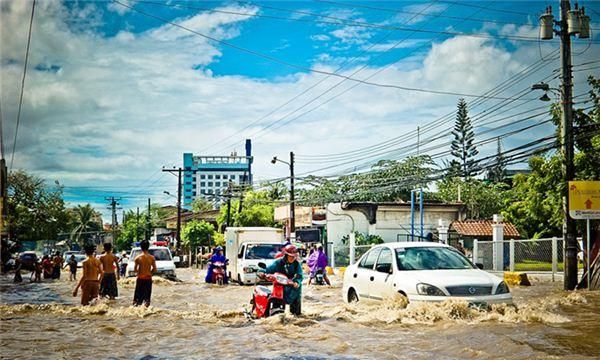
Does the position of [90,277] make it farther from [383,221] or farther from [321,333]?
[383,221]

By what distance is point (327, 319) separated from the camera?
42.3 ft

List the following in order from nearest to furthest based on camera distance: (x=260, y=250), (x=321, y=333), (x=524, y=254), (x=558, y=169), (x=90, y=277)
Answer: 1. (x=321, y=333)
2. (x=90, y=277)
3. (x=558, y=169)
4. (x=260, y=250)
5. (x=524, y=254)

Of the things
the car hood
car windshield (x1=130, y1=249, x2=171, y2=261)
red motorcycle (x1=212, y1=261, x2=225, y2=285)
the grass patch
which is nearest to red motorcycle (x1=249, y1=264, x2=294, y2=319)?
the car hood

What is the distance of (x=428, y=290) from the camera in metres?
11.9

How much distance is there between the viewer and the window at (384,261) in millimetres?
Result: 13180

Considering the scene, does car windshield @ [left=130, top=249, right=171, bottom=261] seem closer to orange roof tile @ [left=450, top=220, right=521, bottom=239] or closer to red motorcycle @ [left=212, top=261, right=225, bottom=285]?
red motorcycle @ [left=212, top=261, right=225, bottom=285]

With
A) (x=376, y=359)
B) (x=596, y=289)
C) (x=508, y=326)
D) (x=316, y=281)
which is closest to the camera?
(x=376, y=359)

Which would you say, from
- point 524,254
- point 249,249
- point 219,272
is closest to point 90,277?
point 249,249

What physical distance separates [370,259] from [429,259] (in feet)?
4.73

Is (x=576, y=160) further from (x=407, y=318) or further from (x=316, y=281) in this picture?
(x=407, y=318)

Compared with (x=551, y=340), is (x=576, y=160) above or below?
above

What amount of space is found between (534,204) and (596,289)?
15460 mm

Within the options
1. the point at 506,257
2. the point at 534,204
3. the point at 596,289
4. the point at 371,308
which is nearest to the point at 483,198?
the point at 534,204

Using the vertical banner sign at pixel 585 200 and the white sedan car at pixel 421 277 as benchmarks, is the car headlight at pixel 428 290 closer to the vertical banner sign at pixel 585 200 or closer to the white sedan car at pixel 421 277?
the white sedan car at pixel 421 277
